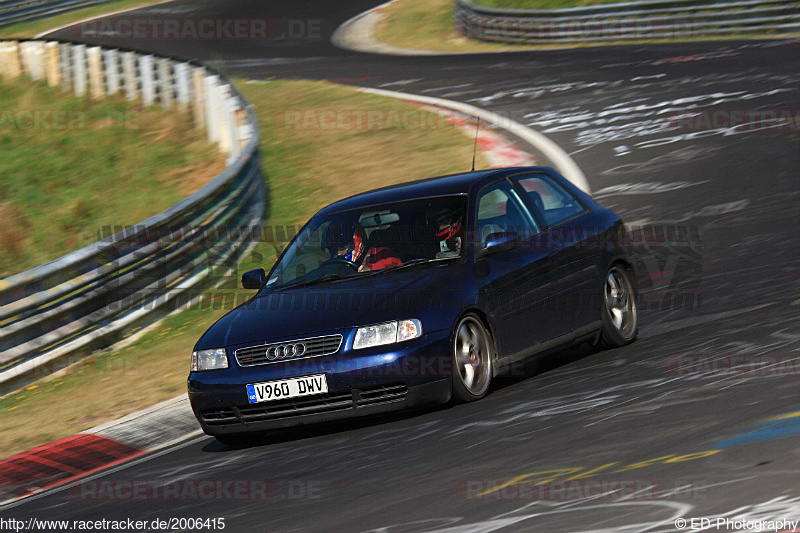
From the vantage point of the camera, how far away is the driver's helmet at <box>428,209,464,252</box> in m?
8.27

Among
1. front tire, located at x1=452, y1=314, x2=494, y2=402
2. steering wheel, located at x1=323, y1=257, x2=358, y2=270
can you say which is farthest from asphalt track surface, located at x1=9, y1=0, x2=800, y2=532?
steering wheel, located at x1=323, y1=257, x2=358, y2=270

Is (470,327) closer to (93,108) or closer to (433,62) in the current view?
(93,108)

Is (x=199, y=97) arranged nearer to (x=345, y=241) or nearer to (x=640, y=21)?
(x=640, y=21)

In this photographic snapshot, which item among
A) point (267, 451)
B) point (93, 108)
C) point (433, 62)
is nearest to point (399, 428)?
point (267, 451)

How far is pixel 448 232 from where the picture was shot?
8359mm

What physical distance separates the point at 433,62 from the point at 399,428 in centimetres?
2085

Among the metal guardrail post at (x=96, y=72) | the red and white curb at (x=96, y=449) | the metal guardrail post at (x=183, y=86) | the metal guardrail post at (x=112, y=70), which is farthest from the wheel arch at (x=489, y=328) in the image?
the metal guardrail post at (x=96, y=72)

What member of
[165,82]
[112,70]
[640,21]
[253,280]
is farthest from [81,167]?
[640,21]

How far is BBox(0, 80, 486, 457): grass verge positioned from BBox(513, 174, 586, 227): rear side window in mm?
3101

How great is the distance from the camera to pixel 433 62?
90.3 feet

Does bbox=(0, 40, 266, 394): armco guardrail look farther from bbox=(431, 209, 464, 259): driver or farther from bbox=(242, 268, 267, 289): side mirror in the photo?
bbox=(431, 209, 464, 259): driver

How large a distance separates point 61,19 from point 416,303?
37.5 m

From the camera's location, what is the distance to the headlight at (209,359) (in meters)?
7.70

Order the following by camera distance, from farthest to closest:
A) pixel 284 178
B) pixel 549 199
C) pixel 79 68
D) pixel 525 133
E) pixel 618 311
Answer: pixel 79 68 → pixel 525 133 → pixel 284 178 → pixel 618 311 → pixel 549 199
